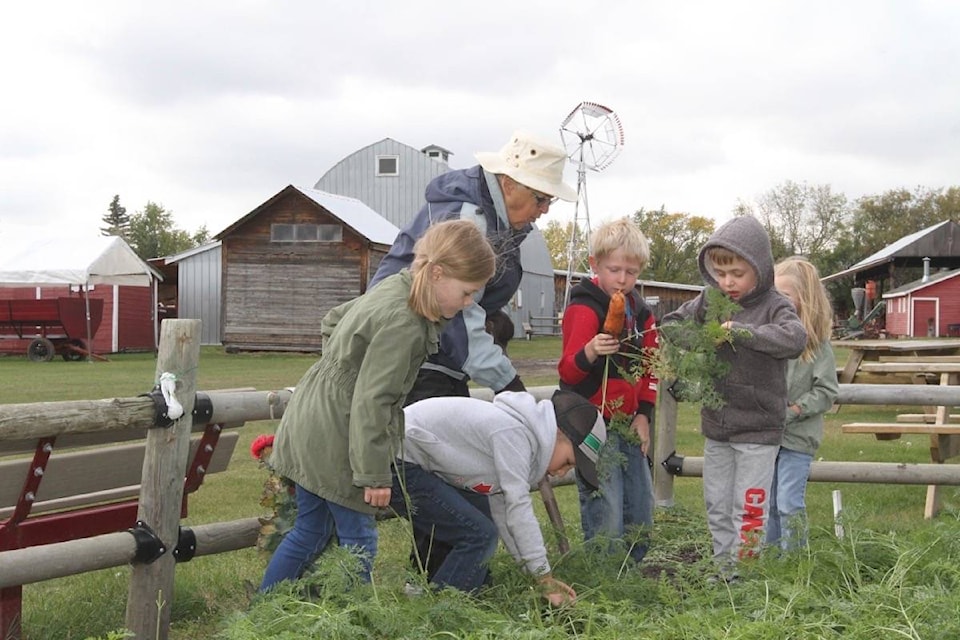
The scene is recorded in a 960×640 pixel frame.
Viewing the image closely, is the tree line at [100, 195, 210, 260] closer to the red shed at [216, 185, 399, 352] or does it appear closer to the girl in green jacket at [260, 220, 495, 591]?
the red shed at [216, 185, 399, 352]

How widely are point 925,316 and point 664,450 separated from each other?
5029cm

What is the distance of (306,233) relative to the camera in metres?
29.7

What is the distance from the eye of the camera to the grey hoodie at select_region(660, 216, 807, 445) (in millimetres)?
4344

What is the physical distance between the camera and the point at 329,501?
11.5ft

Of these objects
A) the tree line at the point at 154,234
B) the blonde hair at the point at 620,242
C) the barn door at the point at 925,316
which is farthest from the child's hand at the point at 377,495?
the tree line at the point at 154,234

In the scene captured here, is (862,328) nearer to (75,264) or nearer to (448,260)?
(75,264)

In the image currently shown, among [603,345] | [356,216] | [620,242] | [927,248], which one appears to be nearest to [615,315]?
[603,345]

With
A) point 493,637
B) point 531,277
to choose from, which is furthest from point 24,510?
point 531,277

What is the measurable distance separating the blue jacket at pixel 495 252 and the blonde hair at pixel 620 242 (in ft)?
1.15

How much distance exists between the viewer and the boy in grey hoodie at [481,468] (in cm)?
353

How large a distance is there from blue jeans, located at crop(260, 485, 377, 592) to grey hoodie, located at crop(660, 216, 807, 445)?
5.19 feet

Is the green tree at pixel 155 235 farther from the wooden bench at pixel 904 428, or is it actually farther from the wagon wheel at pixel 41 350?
the wooden bench at pixel 904 428

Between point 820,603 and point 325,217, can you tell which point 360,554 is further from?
point 325,217

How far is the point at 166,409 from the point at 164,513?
0.41 metres
